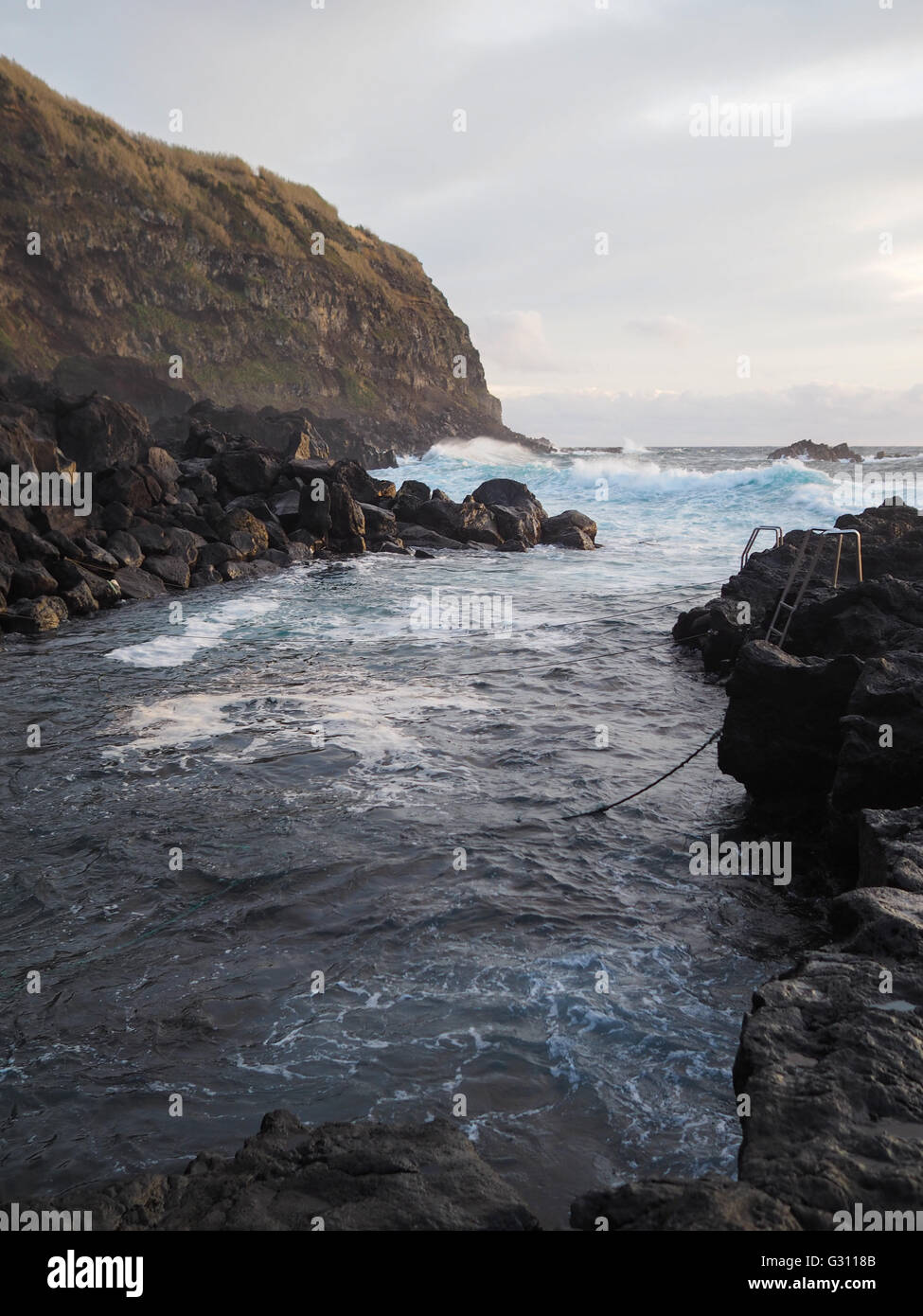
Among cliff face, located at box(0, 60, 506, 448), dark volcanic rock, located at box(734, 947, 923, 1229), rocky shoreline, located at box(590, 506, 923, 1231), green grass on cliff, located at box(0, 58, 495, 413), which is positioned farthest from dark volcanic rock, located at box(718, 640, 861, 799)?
green grass on cliff, located at box(0, 58, 495, 413)

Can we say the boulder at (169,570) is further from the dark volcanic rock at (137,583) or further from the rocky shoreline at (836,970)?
the rocky shoreline at (836,970)

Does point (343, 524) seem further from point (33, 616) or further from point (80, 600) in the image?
point (33, 616)

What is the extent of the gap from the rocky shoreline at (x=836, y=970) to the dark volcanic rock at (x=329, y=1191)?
1.21 feet

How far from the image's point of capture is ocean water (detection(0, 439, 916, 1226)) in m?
3.68

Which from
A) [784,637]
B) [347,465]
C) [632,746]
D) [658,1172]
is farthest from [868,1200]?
[347,465]

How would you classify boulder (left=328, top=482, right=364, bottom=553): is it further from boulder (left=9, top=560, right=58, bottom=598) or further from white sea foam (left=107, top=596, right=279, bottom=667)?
boulder (left=9, top=560, right=58, bottom=598)

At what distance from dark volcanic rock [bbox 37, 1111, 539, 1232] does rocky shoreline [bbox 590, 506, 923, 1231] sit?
368 mm

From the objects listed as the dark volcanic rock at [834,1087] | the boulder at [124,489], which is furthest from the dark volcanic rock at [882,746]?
the boulder at [124,489]

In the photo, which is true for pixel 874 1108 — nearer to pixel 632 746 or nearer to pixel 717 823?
pixel 717 823

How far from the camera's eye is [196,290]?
211ft

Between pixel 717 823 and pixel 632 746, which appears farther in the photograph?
pixel 632 746

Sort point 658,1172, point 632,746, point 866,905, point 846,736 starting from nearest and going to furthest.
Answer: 1. point 658,1172
2. point 866,905
3. point 846,736
4. point 632,746

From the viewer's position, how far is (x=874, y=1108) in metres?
2.71

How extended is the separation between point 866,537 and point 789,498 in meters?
22.4
